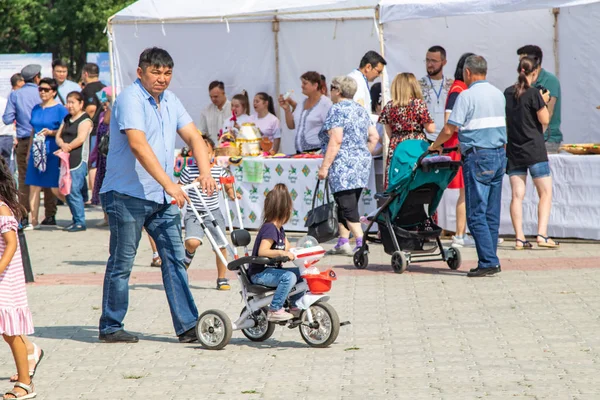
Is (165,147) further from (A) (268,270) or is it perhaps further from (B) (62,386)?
(B) (62,386)

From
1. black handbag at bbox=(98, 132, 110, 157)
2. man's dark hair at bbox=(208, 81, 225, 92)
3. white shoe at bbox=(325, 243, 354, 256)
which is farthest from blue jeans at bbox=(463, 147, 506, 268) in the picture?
man's dark hair at bbox=(208, 81, 225, 92)

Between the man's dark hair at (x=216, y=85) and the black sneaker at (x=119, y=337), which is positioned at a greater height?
the man's dark hair at (x=216, y=85)

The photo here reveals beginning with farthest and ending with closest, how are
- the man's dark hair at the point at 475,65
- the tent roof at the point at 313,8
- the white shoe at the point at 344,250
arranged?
the white shoe at the point at 344,250, the tent roof at the point at 313,8, the man's dark hair at the point at 475,65

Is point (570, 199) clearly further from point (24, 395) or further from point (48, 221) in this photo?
point (24, 395)

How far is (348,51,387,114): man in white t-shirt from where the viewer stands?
12312mm

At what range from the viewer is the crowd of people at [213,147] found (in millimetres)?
7113

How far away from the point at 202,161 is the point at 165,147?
30cm

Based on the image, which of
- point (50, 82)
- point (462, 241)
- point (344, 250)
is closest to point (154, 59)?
point (344, 250)

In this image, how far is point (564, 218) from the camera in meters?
12.1

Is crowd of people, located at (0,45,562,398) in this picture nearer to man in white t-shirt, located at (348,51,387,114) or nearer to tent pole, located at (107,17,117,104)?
man in white t-shirt, located at (348,51,387,114)

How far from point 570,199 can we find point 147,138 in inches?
247

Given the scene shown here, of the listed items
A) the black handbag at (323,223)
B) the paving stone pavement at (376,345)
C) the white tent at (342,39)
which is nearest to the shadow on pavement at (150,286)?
the paving stone pavement at (376,345)

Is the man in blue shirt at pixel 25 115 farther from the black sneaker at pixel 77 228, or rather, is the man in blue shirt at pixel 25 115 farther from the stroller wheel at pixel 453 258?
the stroller wheel at pixel 453 258

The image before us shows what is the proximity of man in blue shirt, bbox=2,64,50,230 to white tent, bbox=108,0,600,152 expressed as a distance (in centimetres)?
118
